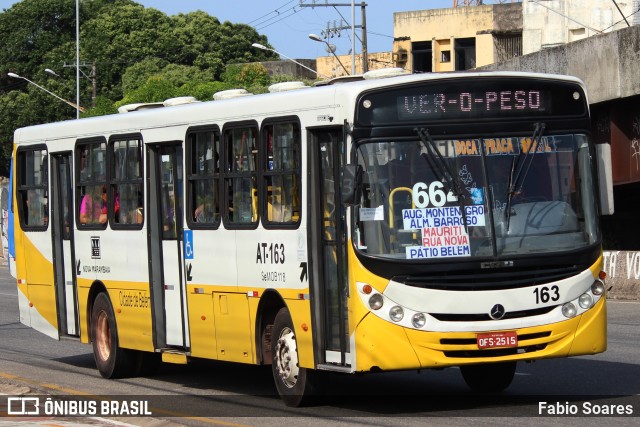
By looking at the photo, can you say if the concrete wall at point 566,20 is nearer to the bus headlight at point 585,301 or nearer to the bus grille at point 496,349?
the bus headlight at point 585,301

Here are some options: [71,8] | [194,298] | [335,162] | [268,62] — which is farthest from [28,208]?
[71,8]

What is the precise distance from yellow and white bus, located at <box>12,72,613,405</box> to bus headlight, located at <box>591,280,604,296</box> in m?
0.01

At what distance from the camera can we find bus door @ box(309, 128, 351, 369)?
39.2ft

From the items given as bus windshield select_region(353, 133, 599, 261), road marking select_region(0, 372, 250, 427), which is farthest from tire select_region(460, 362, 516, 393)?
road marking select_region(0, 372, 250, 427)

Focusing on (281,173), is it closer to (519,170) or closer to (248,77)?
(519,170)

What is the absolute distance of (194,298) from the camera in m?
14.4

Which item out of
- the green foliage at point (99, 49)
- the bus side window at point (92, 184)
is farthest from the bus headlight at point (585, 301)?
the green foliage at point (99, 49)

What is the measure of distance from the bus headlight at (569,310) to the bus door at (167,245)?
14.9 ft

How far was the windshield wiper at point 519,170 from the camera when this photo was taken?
38.3ft

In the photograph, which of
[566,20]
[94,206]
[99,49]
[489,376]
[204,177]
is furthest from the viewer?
[99,49]

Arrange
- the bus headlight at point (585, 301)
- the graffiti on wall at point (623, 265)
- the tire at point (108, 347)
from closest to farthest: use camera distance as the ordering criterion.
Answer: the bus headlight at point (585, 301) → the tire at point (108, 347) → the graffiti on wall at point (623, 265)

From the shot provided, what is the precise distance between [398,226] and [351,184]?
0.53 metres

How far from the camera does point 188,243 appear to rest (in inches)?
573

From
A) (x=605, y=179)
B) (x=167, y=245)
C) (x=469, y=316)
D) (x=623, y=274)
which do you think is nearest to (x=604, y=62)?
(x=623, y=274)
